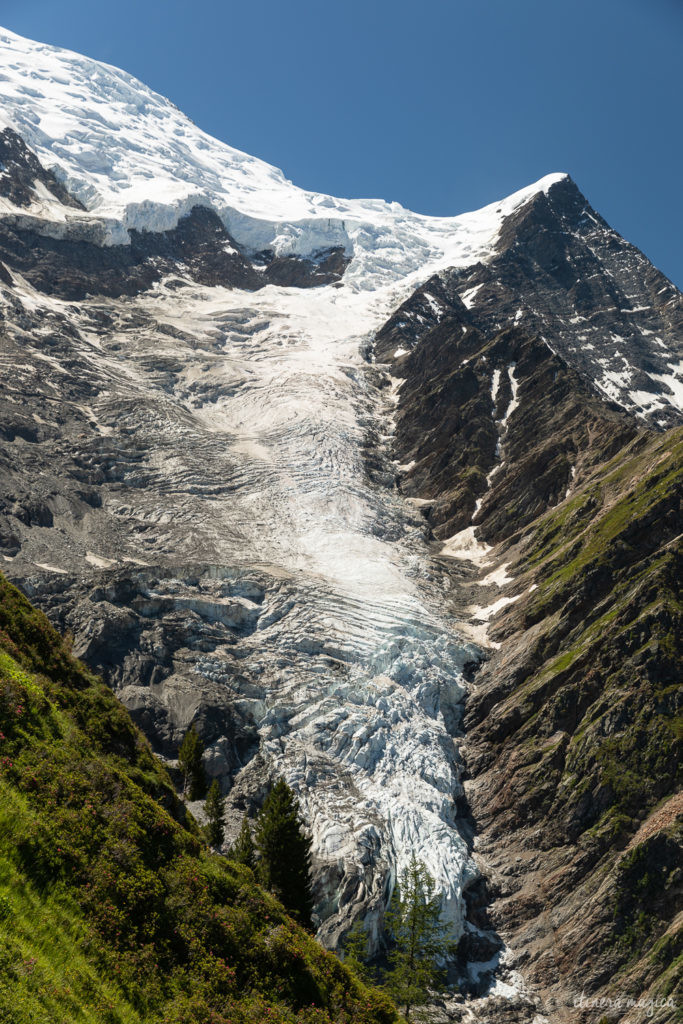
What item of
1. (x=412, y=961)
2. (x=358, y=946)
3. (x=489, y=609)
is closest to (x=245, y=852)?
(x=412, y=961)

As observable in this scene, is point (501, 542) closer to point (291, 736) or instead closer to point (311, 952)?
point (291, 736)

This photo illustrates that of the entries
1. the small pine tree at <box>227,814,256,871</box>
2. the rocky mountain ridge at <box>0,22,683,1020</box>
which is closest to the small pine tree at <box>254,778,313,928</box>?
the small pine tree at <box>227,814,256,871</box>

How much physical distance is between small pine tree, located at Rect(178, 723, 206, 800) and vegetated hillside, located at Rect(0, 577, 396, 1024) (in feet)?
84.2

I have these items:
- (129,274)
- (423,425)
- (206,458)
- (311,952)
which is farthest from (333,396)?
(311,952)

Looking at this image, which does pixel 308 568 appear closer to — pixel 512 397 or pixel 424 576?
pixel 424 576

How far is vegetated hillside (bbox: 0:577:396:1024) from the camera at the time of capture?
1493 cm

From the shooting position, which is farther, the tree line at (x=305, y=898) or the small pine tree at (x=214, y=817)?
the small pine tree at (x=214, y=817)

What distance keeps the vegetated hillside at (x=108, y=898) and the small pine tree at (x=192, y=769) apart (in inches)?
1010

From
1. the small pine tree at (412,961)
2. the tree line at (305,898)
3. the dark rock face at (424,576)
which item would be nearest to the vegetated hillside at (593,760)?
the dark rock face at (424,576)

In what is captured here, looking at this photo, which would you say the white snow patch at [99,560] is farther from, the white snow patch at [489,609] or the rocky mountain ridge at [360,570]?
the white snow patch at [489,609]

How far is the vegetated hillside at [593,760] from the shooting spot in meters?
48.1

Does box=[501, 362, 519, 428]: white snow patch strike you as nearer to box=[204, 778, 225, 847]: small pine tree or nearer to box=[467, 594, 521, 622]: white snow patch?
box=[467, 594, 521, 622]: white snow patch

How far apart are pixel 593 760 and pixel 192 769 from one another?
31144mm

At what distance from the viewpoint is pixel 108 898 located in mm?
17562
